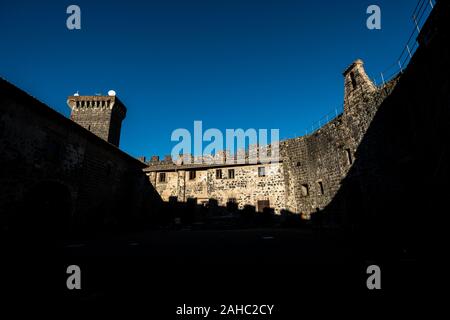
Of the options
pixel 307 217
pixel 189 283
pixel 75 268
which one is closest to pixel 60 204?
pixel 75 268

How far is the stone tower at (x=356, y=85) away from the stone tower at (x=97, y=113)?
24.7 metres

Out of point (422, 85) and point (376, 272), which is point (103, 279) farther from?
point (422, 85)

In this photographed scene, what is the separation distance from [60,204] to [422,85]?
61.5 feet

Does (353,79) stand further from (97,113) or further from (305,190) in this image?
(97,113)

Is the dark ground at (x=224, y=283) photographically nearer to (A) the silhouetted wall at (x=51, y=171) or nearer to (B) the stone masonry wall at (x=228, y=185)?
(A) the silhouetted wall at (x=51, y=171)

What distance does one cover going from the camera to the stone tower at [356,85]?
13508 millimetres

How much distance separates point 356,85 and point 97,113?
88.9ft

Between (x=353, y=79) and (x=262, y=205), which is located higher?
(x=353, y=79)

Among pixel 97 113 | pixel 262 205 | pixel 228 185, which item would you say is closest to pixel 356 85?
pixel 262 205

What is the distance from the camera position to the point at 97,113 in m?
25.4

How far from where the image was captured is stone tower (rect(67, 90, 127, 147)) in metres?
24.9

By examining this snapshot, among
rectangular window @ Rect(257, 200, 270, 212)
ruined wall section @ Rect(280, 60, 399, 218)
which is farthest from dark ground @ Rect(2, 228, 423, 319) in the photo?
rectangular window @ Rect(257, 200, 270, 212)

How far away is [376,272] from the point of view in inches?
142

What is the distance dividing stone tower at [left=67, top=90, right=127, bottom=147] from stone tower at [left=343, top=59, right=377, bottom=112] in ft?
81.1
